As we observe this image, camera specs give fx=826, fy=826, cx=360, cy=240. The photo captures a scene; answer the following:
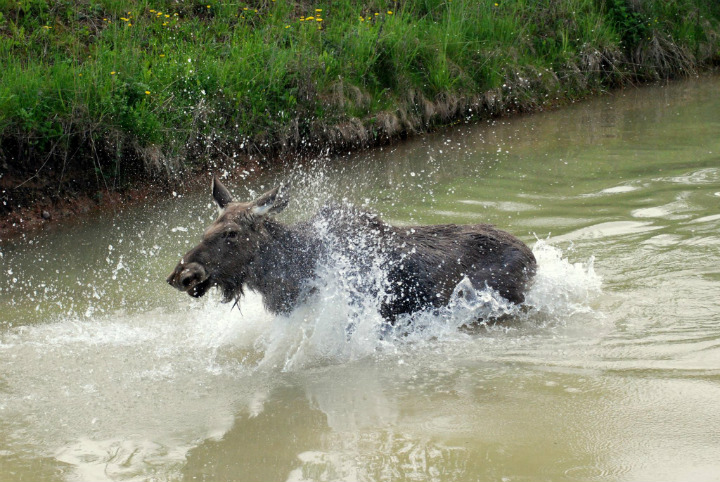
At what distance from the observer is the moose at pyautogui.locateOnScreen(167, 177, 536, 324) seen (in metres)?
6.27

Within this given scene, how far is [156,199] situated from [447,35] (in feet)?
18.7

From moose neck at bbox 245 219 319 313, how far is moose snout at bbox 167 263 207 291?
0.51 metres

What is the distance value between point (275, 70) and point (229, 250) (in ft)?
19.4

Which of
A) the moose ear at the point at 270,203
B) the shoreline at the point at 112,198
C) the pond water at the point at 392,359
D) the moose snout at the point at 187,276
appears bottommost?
the pond water at the point at 392,359

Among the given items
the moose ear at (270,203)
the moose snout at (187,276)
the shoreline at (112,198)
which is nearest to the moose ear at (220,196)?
the moose ear at (270,203)

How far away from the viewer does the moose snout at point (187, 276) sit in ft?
19.1

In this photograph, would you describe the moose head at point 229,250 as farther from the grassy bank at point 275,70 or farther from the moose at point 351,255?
the grassy bank at point 275,70

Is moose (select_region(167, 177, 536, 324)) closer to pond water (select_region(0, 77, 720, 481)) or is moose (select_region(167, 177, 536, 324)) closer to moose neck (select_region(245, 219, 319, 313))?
moose neck (select_region(245, 219, 319, 313))

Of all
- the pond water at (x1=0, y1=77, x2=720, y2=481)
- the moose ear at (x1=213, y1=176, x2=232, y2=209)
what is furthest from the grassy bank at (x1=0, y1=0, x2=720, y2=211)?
the moose ear at (x1=213, y1=176, x2=232, y2=209)

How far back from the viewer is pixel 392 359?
6.39 m

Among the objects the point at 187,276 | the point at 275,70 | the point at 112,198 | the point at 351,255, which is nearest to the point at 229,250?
the point at 187,276

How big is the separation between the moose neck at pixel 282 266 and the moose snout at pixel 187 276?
0.51m

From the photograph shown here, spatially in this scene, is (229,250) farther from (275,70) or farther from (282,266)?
(275,70)

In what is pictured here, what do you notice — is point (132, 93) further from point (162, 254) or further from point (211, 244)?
point (211, 244)
